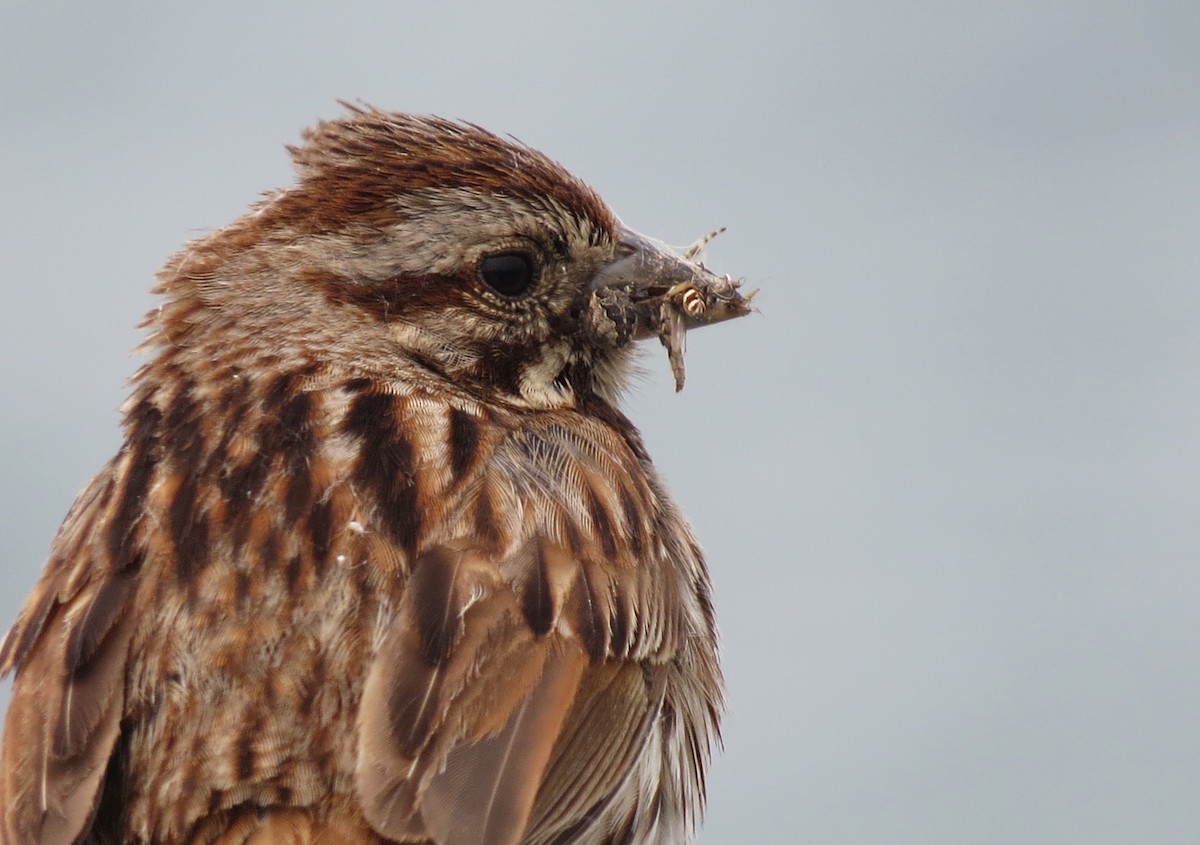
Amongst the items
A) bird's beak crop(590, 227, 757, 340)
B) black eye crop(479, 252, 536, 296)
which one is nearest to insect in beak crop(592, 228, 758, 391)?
bird's beak crop(590, 227, 757, 340)

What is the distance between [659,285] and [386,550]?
1.33m

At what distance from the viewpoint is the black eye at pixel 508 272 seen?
16.1ft

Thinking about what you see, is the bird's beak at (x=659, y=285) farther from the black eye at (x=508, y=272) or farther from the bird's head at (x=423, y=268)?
the black eye at (x=508, y=272)

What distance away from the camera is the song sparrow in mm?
3906

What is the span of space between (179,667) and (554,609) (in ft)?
2.68

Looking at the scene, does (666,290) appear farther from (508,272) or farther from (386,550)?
(386,550)

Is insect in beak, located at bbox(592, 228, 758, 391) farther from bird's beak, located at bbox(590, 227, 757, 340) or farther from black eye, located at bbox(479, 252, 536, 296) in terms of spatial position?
black eye, located at bbox(479, 252, 536, 296)

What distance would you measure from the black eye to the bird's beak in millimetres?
195

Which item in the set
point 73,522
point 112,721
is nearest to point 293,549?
point 112,721

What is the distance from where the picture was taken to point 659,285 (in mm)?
5117

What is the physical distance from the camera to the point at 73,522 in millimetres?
4660

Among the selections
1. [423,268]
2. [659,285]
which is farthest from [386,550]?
[659,285]

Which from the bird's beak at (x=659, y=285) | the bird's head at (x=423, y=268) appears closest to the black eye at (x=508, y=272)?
the bird's head at (x=423, y=268)

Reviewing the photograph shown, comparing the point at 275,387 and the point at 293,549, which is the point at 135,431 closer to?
the point at 275,387
